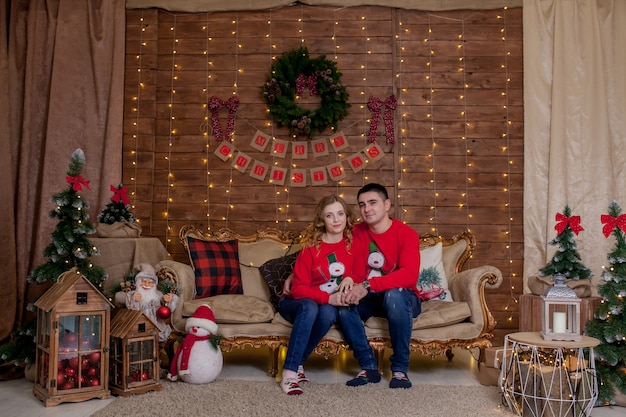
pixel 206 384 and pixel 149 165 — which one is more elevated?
pixel 149 165

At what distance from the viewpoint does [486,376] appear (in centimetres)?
309

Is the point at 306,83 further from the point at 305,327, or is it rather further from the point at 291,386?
the point at 291,386

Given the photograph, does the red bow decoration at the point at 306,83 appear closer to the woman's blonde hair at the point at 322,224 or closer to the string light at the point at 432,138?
the string light at the point at 432,138

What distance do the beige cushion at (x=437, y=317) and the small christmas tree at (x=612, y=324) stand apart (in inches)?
27.0

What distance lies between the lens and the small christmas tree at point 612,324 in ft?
8.86

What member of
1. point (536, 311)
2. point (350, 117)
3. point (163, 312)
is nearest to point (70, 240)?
point (163, 312)

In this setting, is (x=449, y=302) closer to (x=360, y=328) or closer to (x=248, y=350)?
(x=360, y=328)

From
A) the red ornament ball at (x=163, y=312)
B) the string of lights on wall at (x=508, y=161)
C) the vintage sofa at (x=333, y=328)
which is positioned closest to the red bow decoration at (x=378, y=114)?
the string of lights on wall at (x=508, y=161)

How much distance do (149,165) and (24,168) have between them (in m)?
0.86

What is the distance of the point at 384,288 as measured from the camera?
3121 mm

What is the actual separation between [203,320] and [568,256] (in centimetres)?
197

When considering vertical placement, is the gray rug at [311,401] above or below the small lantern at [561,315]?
below

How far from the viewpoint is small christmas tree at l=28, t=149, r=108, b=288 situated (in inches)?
121

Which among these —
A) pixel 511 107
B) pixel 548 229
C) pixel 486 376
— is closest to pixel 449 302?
pixel 486 376
